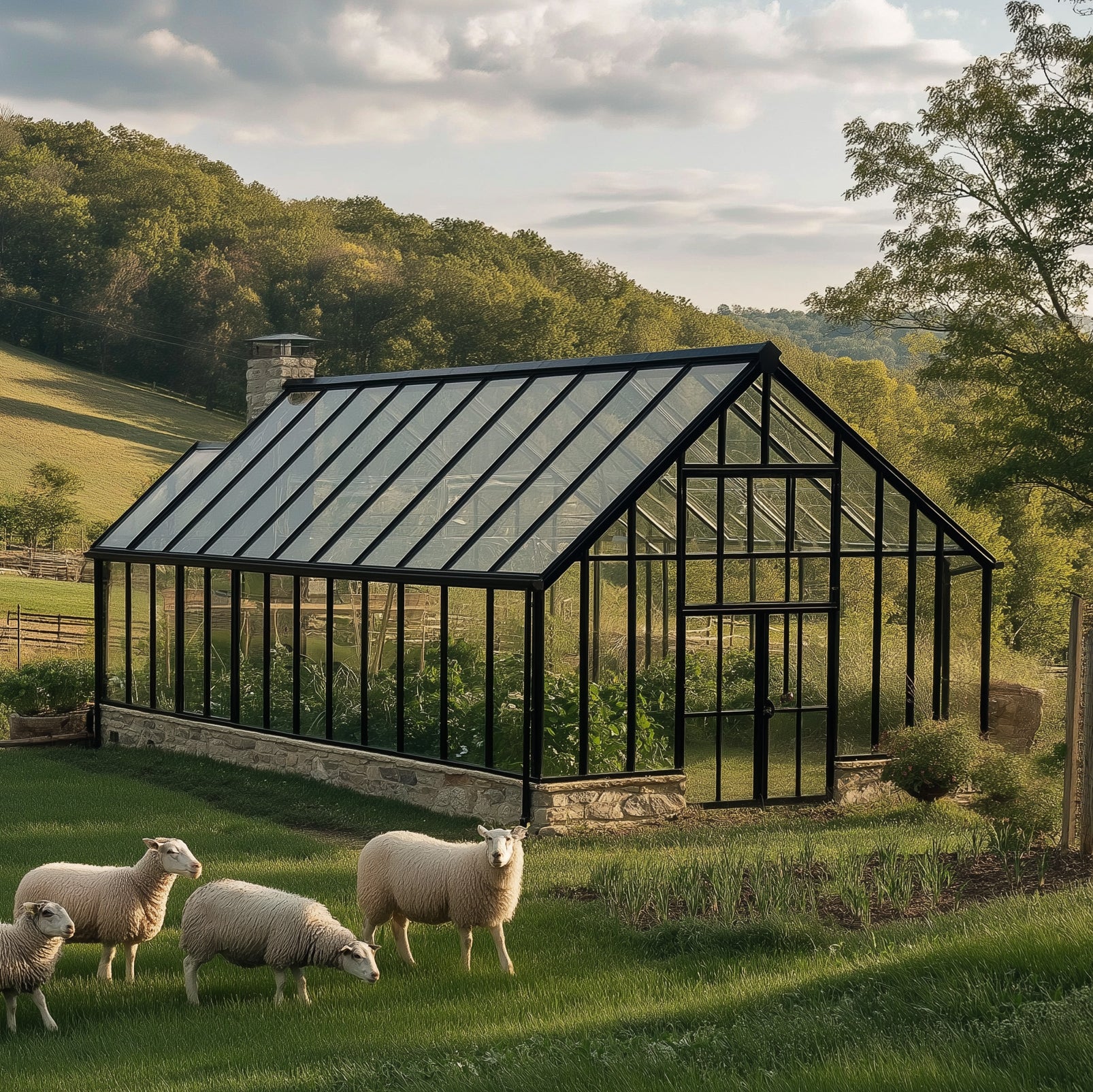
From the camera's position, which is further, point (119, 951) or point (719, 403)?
point (719, 403)

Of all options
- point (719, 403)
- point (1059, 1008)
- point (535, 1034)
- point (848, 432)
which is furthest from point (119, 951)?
point (848, 432)

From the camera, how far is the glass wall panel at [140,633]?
61.3ft

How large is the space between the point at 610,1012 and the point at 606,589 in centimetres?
712

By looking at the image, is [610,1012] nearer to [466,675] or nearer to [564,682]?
[564,682]

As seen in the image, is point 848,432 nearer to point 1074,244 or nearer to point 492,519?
point 492,519

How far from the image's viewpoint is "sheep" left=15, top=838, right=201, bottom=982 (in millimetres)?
8633

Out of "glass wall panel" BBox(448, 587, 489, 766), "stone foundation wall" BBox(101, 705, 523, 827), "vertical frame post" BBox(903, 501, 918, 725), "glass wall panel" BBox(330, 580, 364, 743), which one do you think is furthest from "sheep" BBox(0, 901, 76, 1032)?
"vertical frame post" BBox(903, 501, 918, 725)

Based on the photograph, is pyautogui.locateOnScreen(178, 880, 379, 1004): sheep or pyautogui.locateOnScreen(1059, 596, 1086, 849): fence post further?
pyautogui.locateOnScreen(1059, 596, 1086, 849): fence post

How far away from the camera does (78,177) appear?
242 ft

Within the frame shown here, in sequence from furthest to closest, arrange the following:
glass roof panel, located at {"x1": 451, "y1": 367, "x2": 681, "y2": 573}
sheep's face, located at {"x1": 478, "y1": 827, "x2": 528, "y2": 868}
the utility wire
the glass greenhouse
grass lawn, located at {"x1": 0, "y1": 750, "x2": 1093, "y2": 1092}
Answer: the utility wire → glass roof panel, located at {"x1": 451, "y1": 367, "x2": 681, "y2": 573} → the glass greenhouse → sheep's face, located at {"x1": 478, "y1": 827, "x2": 528, "y2": 868} → grass lawn, located at {"x1": 0, "y1": 750, "x2": 1093, "y2": 1092}

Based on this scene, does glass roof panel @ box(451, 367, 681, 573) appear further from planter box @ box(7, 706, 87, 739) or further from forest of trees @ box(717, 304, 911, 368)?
forest of trees @ box(717, 304, 911, 368)

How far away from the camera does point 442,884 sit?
8812 mm

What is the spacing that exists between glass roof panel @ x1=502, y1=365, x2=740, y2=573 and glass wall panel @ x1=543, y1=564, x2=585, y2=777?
0.50m

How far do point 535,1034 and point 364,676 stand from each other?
29.3ft
